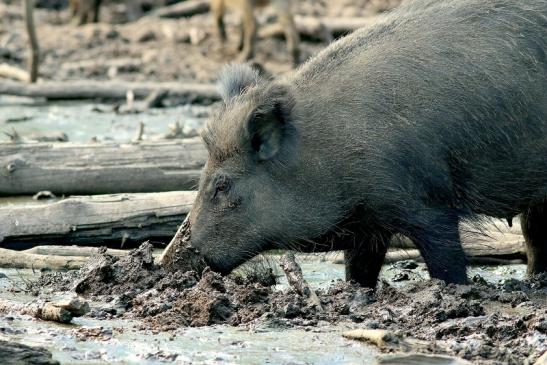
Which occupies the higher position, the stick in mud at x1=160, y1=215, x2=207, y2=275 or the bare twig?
the bare twig

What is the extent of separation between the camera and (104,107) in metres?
15.6

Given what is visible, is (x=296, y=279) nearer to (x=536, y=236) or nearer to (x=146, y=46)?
(x=536, y=236)

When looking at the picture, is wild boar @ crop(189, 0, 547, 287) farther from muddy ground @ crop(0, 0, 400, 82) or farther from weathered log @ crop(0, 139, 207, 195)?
muddy ground @ crop(0, 0, 400, 82)

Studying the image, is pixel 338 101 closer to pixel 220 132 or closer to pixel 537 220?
pixel 220 132

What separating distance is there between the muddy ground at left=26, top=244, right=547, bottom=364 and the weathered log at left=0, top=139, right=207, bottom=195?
2525mm

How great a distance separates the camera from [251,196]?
7441 millimetres

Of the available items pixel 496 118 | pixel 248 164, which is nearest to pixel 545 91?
pixel 496 118

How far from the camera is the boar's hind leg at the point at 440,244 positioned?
735 cm

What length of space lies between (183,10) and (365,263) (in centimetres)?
1658

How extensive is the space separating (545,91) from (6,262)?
368 centimetres

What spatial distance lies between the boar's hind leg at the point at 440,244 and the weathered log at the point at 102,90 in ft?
27.0

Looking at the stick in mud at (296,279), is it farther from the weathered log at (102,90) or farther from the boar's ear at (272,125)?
the weathered log at (102,90)

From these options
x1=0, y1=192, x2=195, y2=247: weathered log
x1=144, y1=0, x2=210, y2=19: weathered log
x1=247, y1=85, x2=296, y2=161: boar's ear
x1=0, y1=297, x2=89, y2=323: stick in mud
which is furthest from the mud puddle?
x1=144, y1=0, x2=210, y2=19: weathered log

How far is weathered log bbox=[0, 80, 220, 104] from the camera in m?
15.1
